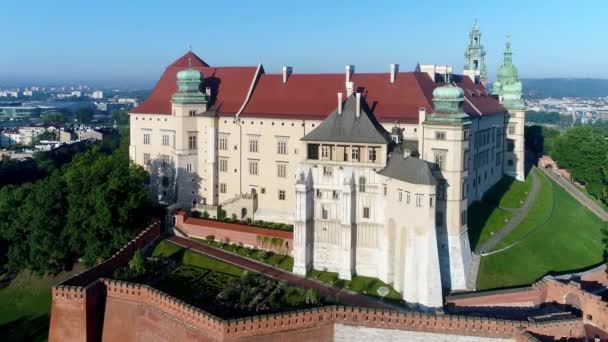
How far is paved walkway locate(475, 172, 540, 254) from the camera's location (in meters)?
49.8

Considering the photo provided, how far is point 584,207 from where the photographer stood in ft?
234

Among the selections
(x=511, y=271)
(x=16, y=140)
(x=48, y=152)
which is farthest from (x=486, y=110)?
(x=16, y=140)

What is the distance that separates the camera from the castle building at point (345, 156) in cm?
4381

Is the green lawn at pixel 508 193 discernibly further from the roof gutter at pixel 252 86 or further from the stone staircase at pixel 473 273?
the roof gutter at pixel 252 86

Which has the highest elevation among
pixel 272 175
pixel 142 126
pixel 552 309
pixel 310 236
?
pixel 142 126

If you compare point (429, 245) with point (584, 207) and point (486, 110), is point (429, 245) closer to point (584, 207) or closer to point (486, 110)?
point (486, 110)

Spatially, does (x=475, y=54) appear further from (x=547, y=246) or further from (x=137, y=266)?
(x=137, y=266)

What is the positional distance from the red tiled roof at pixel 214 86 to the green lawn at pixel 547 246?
27224 millimetres

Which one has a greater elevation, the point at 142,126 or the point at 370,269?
the point at 142,126

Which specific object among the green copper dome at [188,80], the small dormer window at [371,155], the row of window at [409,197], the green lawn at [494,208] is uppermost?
the green copper dome at [188,80]

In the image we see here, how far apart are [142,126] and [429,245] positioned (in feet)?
112

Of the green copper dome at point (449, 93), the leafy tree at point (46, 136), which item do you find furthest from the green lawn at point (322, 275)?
the leafy tree at point (46, 136)

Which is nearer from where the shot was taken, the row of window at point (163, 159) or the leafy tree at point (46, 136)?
the row of window at point (163, 159)

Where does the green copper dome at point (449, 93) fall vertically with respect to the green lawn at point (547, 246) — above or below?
above
